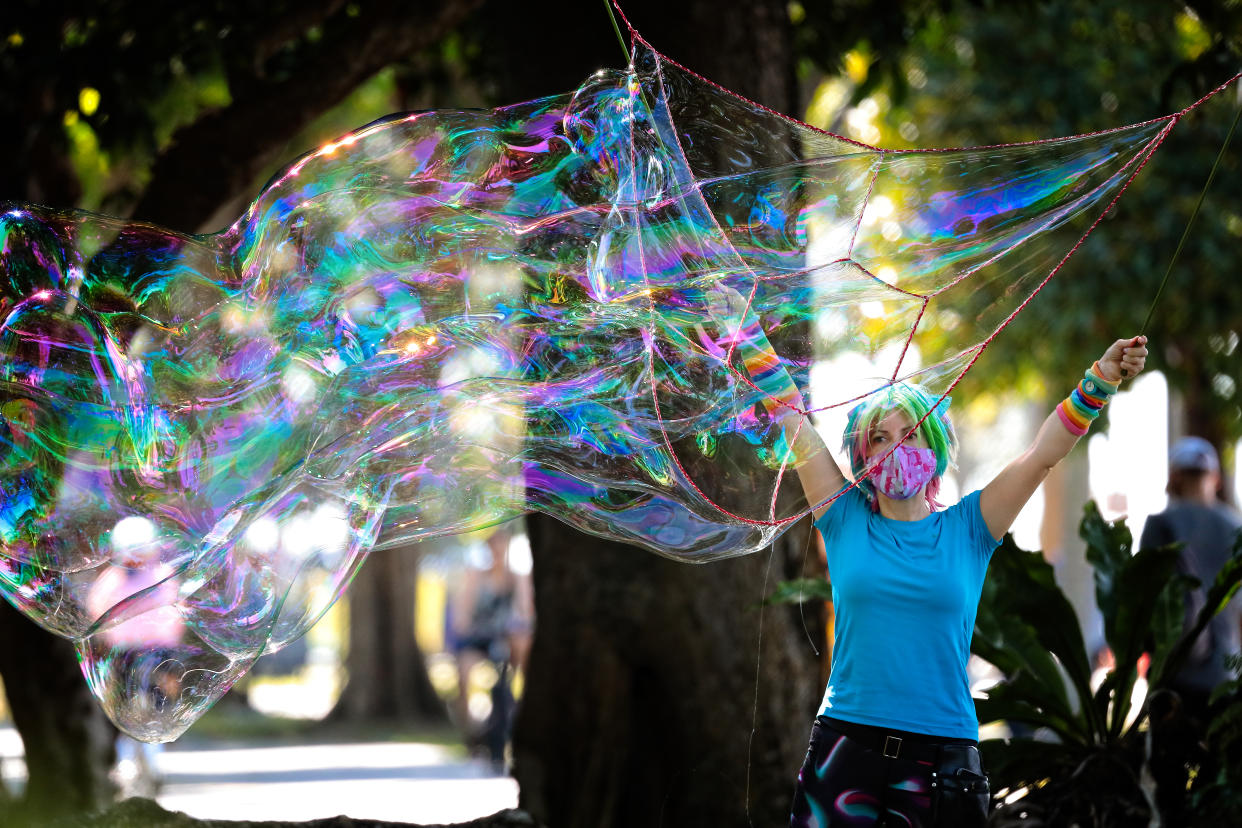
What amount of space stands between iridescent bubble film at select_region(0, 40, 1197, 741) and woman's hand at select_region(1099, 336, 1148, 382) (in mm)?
435

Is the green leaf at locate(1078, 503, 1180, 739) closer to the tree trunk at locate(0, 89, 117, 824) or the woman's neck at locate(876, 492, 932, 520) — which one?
the woman's neck at locate(876, 492, 932, 520)

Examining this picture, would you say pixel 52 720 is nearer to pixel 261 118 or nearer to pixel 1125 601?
pixel 261 118

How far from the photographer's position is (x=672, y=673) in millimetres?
5238

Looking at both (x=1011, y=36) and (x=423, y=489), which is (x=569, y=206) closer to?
(x=423, y=489)

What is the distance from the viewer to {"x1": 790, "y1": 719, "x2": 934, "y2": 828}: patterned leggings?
9.75 ft

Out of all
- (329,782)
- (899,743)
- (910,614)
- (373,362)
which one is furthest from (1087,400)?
(329,782)

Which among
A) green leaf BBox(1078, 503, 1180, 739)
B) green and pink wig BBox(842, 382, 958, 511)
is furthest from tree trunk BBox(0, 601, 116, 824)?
green leaf BBox(1078, 503, 1180, 739)

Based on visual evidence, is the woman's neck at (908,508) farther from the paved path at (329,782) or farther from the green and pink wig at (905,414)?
the paved path at (329,782)

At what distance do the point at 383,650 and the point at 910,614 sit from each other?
49.7 ft

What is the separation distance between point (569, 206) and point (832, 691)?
1385 millimetres

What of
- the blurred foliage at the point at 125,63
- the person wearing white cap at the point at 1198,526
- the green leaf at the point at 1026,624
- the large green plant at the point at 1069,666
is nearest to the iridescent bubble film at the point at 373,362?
the green leaf at the point at 1026,624

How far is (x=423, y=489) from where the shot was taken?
3857 millimetres

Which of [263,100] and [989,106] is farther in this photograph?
[989,106]

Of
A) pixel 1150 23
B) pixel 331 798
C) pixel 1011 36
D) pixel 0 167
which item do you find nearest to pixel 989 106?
pixel 1011 36
